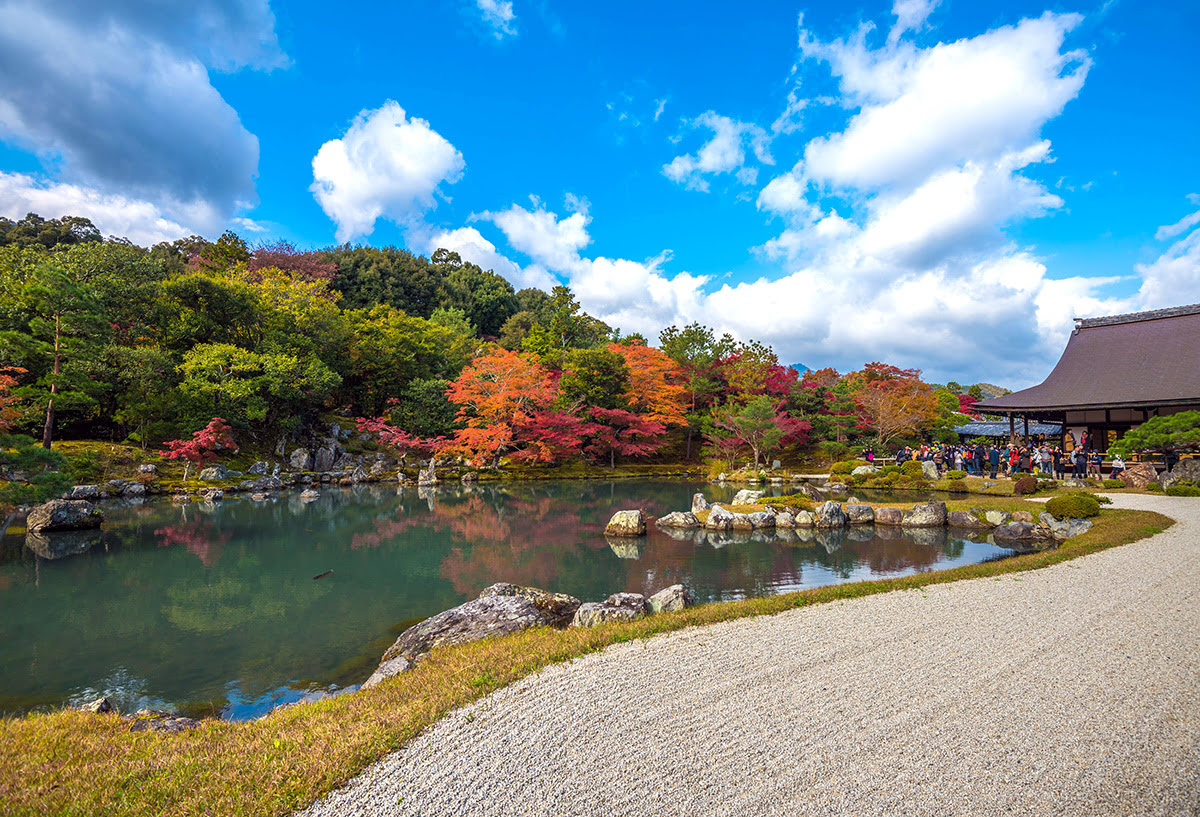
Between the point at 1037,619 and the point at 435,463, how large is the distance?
882 inches

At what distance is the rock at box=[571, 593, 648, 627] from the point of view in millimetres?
5414

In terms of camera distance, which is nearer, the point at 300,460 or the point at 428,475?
the point at 300,460

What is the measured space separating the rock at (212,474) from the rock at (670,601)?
19.3m

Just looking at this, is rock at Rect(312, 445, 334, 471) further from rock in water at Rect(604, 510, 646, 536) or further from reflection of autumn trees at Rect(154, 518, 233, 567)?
rock in water at Rect(604, 510, 646, 536)

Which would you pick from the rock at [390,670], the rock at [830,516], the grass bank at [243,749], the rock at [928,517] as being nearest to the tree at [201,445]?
the grass bank at [243,749]

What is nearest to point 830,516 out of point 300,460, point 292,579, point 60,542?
point 292,579

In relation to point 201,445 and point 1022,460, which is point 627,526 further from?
point 1022,460

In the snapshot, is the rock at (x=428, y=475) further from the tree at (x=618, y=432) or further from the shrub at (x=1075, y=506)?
the shrub at (x=1075, y=506)

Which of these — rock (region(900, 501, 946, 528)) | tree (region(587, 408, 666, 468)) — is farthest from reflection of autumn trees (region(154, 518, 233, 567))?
tree (region(587, 408, 666, 468))

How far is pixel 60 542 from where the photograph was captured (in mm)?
11039

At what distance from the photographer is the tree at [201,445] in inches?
747

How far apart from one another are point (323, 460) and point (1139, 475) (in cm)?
2841

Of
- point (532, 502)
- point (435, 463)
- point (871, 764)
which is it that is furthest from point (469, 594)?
point (435, 463)

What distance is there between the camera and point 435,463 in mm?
24219
